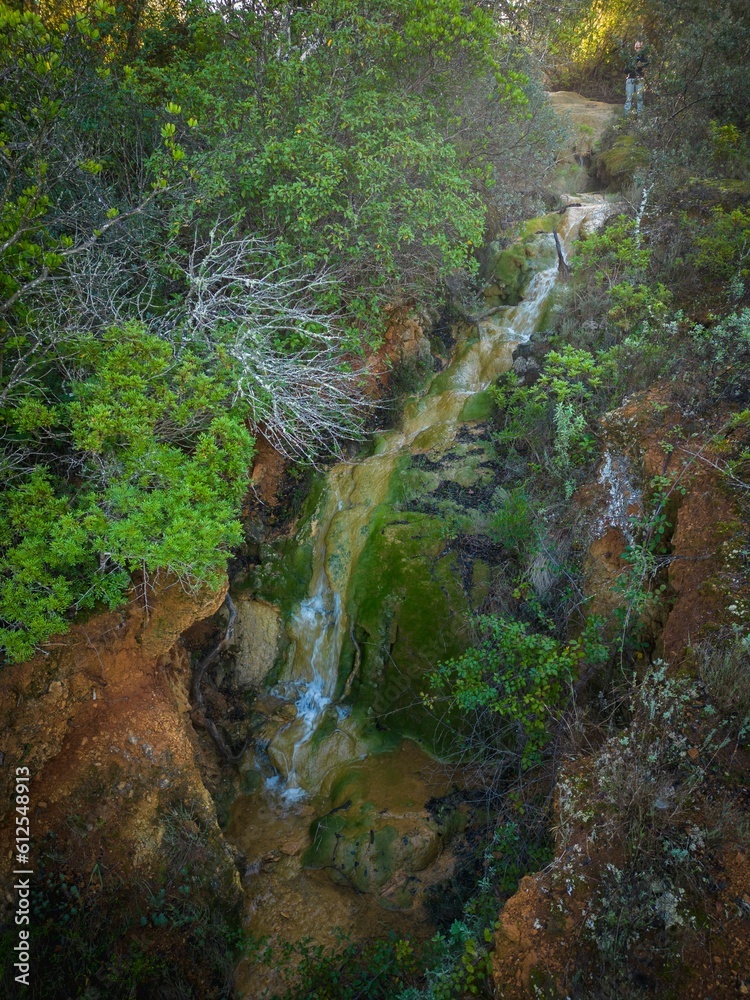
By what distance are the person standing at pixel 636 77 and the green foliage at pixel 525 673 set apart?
1424 centimetres

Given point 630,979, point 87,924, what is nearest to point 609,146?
point 630,979

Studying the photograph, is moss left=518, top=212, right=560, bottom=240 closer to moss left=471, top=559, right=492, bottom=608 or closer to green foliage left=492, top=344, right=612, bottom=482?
green foliage left=492, top=344, right=612, bottom=482

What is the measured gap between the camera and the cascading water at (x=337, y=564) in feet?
24.4

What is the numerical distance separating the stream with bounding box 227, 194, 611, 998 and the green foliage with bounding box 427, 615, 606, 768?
153 centimetres

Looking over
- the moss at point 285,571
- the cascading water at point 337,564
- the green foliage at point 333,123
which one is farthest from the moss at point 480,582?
the green foliage at point 333,123

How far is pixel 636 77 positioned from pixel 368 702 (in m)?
17.6

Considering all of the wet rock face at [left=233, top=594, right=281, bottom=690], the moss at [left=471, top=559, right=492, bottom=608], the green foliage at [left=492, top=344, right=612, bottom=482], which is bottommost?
the wet rock face at [left=233, top=594, right=281, bottom=690]

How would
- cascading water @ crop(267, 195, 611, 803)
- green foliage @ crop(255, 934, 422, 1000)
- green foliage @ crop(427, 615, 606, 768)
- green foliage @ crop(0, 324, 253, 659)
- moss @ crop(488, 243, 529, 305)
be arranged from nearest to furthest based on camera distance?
green foliage @ crop(0, 324, 253, 659), green foliage @ crop(427, 615, 606, 768), green foliage @ crop(255, 934, 422, 1000), cascading water @ crop(267, 195, 611, 803), moss @ crop(488, 243, 529, 305)

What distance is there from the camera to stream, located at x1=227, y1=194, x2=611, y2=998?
6.15 m

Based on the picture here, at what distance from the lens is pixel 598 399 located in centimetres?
690

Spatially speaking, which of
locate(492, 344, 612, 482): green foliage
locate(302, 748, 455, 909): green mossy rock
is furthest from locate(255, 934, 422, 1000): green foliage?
locate(492, 344, 612, 482): green foliage

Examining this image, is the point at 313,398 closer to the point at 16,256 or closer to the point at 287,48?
the point at 16,256

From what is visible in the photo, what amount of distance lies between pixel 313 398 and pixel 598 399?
11.8 ft

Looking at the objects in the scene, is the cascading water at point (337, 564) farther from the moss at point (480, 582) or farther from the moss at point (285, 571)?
the moss at point (480, 582)
